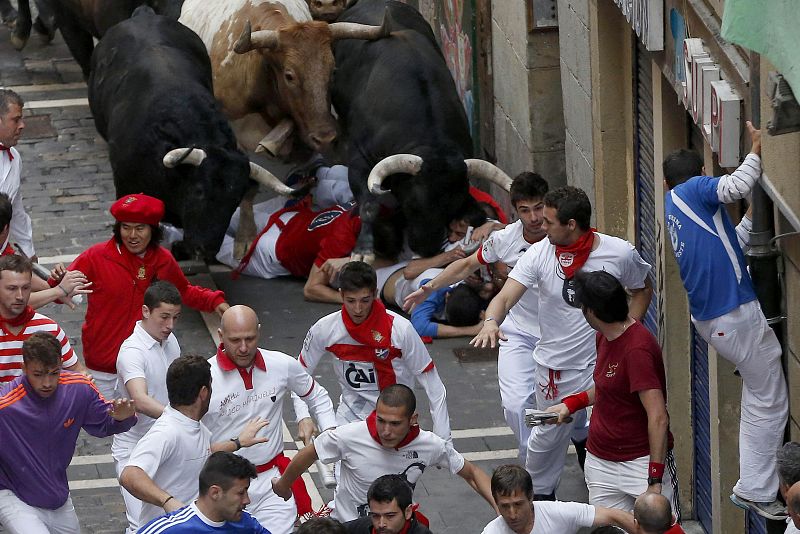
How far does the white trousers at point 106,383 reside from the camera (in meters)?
11.0

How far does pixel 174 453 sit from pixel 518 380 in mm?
2904

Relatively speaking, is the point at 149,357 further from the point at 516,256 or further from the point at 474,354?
the point at 474,354

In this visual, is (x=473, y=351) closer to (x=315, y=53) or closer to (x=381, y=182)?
(x=381, y=182)

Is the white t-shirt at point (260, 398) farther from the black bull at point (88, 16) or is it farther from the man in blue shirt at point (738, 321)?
the black bull at point (88, 16)

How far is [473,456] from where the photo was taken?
39.0 ft

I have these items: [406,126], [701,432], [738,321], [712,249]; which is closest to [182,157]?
[406,126]

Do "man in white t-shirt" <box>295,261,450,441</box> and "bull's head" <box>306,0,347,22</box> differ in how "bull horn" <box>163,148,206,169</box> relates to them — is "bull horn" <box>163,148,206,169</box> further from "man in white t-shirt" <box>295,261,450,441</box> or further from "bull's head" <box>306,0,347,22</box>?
"man in white t-shirt" <box>295,261,450,441</box>

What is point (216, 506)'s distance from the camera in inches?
293

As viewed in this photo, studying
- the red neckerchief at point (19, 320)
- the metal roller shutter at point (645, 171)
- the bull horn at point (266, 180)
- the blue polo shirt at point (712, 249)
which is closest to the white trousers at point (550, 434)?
the metal roller shutter at point (645, 171)

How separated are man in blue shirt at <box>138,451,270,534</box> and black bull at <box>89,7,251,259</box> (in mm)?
7403

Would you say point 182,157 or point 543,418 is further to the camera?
point 182,157

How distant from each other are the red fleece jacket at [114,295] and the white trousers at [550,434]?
83.0 inches

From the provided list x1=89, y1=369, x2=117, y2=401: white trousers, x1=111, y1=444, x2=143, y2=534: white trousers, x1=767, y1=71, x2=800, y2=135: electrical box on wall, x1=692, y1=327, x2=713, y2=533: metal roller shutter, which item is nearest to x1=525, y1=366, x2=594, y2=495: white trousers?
x1=692, y1=327, x2=713, y2=533: metal roller shutter

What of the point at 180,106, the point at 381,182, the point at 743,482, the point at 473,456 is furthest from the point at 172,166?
the point at 743,482
